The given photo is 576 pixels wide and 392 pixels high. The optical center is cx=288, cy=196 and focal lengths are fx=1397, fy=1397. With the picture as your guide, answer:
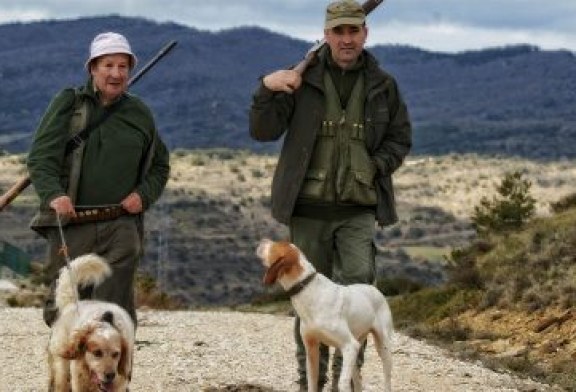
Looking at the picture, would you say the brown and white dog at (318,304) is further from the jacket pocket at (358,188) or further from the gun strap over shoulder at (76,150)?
the gun strap over shoulder at (76,150)

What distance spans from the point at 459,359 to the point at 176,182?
85.9 metres

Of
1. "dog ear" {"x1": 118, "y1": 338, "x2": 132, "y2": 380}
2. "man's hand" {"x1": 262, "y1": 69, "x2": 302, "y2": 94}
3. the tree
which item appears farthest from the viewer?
the tree

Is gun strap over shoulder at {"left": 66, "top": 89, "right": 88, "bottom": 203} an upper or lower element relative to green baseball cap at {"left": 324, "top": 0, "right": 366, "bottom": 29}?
lower

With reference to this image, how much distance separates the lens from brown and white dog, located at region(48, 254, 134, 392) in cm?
771

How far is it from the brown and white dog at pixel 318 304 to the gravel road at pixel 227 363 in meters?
2.85

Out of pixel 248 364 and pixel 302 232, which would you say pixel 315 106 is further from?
pixel 248 364

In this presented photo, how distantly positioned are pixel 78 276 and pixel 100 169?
0.80m

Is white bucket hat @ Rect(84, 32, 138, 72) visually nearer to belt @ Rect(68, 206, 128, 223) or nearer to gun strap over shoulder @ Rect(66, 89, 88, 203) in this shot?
gun strap over shoulder @ Rect(66, 89, 88, 203)

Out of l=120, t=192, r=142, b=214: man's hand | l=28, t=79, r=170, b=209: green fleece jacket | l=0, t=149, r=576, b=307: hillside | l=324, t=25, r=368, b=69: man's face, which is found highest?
l=324, t=25, r=368, b=69: man's face

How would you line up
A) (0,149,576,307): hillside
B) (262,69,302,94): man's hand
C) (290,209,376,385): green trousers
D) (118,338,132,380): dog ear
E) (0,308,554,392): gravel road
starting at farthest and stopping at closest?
(0,149,576,307): hillside, (0,308,554,392): gravel road, (290,209,376,385): green trousers, (262,69,302,94): man's hand, (118,338,132,380): dog ear

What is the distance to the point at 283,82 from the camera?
9.07 m

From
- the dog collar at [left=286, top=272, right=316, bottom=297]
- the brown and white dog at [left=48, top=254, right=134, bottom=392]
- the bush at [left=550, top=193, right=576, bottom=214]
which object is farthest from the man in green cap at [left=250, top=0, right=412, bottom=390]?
the bush at [left=550, top=193, right=576, bottom=214]

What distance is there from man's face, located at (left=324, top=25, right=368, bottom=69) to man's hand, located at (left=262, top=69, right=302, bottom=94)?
0.31 meters

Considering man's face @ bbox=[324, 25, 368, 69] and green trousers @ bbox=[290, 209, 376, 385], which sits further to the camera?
green trousers @ bbox=[290, 209, 376, 385]
